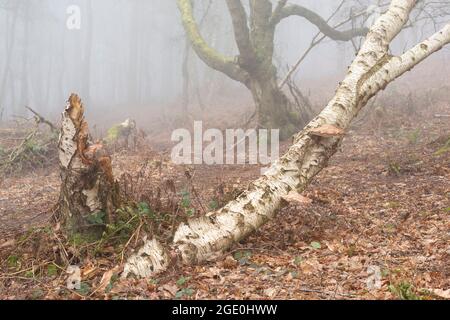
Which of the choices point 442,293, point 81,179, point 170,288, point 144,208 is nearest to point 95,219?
point 81,179

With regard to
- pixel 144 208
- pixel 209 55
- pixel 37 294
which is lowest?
pixel 37 294

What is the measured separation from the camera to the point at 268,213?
4.71 metres

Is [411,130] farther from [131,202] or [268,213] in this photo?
[131,202]

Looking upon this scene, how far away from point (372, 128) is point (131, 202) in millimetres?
8340

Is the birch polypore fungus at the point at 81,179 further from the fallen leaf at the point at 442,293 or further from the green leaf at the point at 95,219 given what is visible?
the fallen leaf at the point at 442,293

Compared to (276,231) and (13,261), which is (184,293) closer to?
(276,231)

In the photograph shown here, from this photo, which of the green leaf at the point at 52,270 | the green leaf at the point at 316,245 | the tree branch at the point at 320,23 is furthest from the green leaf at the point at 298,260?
the tree branch at the point at 320,23

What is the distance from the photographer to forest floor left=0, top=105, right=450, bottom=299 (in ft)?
11.9

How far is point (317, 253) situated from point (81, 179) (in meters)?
2.45

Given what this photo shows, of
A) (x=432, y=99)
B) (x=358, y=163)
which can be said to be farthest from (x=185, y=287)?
(x=432, y=99)

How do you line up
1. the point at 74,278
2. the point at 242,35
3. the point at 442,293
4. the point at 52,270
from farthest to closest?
the point at 242,35 < the point at 52,270 < the point at 74,278 < the point at 442,293

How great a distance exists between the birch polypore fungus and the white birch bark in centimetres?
75

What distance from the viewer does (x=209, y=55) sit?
12.6 metres

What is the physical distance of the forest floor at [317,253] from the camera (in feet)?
11.9
